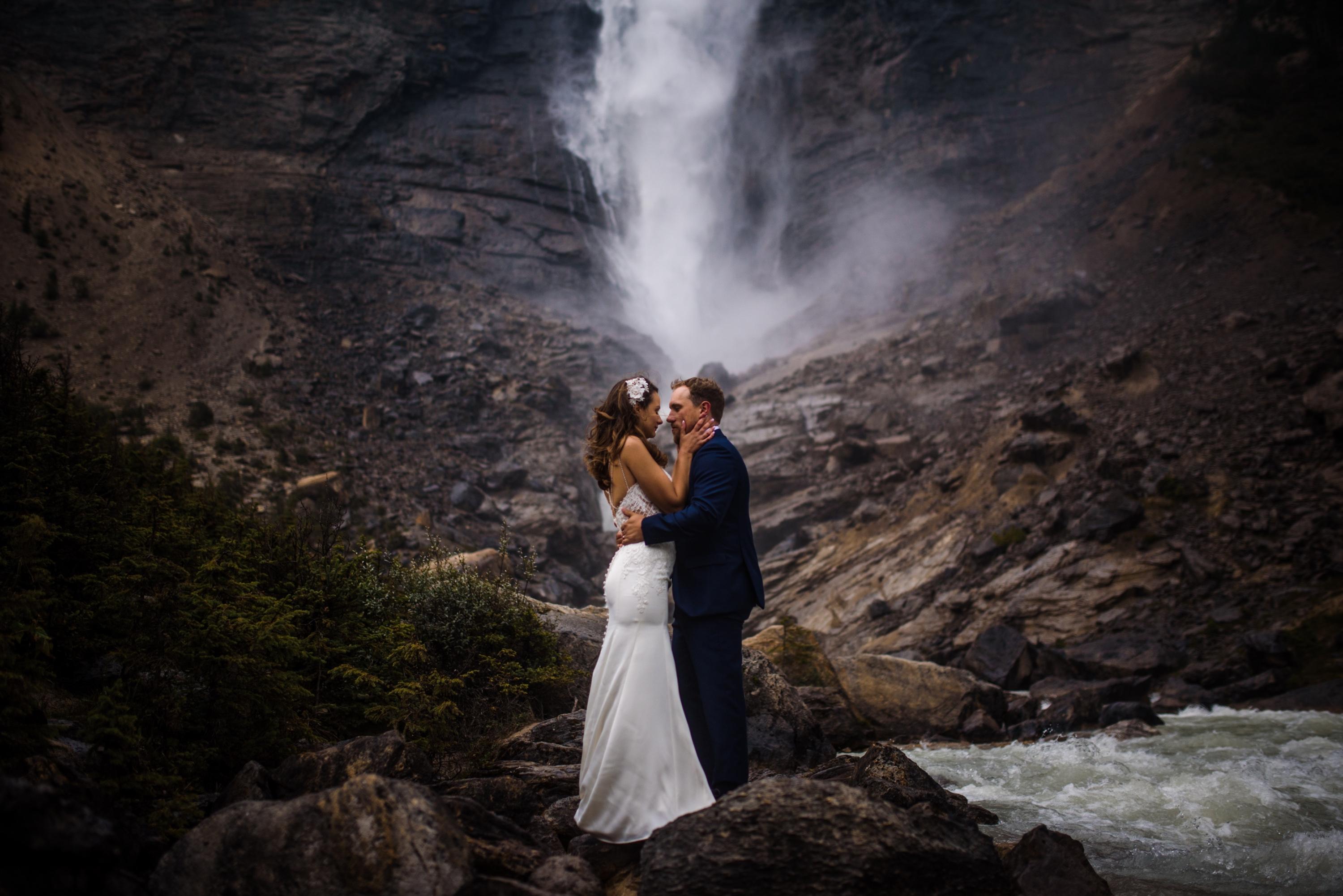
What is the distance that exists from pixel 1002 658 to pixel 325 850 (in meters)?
13.8

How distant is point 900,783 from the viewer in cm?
521

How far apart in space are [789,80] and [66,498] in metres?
65.2

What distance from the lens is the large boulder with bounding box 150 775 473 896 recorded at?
3.00 m

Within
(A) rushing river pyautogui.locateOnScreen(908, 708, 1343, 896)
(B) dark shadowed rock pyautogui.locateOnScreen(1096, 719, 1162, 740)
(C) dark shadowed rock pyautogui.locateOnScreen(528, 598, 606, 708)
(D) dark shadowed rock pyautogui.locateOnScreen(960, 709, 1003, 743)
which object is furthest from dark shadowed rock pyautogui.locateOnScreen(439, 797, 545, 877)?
(B) dark shadowed rock pyautogui.locateOnScreen(1096, 719, 1162, 740)

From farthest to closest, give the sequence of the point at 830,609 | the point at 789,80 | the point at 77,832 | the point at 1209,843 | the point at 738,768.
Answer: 1. the point at 789,80
2. the point at 830,609
3. the point at 1209,843
4. the point at 738,768
5. the point at 77,832

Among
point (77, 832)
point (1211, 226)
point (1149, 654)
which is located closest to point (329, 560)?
point (77, 832)

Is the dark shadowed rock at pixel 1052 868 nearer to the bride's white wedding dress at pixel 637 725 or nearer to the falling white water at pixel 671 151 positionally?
the bride's white wedding dress at pixel 637 725

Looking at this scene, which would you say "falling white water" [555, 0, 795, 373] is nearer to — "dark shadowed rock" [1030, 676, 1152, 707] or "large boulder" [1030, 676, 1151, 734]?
"dark shadowed rock" [1030, 676, 1152, 707]

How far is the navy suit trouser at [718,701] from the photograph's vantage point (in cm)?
424

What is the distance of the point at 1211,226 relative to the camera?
2903cm

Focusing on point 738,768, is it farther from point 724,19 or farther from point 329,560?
point 724,19

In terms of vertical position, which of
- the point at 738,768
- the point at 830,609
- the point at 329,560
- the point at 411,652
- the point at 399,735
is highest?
the point at 830,609

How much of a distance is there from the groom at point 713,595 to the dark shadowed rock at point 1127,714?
29.3ft

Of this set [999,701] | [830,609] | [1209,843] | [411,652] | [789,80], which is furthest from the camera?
[789,80]
